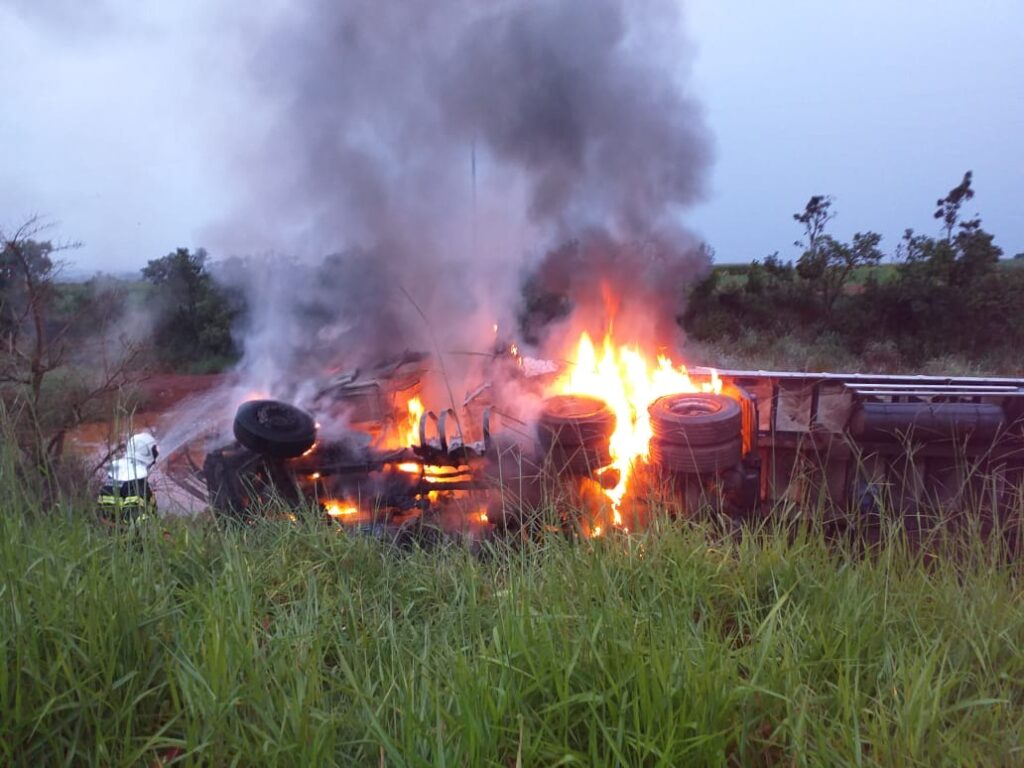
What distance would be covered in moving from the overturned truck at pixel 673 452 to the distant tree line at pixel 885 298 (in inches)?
353

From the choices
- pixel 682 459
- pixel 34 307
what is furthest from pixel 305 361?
pixel 682 459

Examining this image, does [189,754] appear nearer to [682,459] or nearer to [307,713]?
[307,713]

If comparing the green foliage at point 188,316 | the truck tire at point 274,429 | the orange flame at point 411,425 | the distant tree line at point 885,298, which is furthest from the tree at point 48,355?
the distant tree line at point 885,298

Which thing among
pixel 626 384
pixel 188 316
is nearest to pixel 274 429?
pixel 626 384

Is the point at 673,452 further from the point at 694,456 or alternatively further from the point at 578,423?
the point at 578,423

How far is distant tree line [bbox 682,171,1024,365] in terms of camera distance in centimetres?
1393

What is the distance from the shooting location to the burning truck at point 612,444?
4957 mm

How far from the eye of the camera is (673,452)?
17.0 feet

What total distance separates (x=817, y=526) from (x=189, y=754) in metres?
2.23

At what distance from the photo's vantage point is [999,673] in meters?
1.91

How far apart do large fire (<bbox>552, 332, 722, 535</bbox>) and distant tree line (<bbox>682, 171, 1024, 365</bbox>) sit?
23.8 feet

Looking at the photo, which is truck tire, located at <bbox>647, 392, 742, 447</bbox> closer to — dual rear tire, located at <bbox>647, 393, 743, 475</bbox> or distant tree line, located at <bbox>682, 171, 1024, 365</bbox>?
dual rear tire, located at <bbox>647, 393, 743, 475</bbox>

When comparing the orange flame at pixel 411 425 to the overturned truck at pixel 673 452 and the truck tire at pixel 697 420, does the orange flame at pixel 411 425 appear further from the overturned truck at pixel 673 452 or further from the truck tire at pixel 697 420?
the truck tire at pixel 697 420

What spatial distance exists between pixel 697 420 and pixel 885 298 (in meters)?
11.7
